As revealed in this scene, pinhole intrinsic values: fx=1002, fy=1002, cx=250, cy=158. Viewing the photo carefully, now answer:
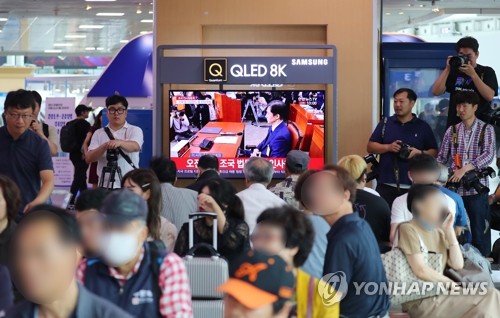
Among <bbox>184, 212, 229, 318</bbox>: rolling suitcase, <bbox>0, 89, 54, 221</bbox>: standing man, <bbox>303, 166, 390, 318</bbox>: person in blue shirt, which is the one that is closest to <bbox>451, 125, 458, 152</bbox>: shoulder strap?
<bbox>0, 89, 54, 221</bbox>: standing man

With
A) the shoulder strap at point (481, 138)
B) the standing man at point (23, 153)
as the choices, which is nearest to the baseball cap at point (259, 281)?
the standing man at point (23, 153)

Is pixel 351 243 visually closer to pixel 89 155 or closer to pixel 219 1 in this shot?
pixel 89 155

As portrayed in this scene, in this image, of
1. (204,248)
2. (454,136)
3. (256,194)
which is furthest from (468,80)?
(204,248)

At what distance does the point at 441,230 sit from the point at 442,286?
313 mm

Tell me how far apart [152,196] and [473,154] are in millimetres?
4456

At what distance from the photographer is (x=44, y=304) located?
246cm

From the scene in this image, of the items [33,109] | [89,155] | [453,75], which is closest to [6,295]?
[33,109]

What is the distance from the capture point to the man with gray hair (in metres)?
6.96

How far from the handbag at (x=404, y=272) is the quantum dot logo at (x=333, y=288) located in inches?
52.2

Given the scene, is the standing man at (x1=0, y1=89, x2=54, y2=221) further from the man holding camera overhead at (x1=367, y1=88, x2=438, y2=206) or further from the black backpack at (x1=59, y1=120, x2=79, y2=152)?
the black backpack at (x1=59, y1=120, x2=79, y2=152)

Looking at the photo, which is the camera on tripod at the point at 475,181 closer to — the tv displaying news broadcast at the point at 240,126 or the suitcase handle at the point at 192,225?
the tv displaying news broadcast at the point at 240,126

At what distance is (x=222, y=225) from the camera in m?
5.89

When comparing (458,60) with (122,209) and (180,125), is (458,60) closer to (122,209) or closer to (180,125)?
(180,125)

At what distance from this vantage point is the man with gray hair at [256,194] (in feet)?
22.9
